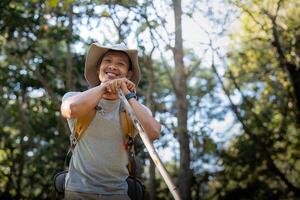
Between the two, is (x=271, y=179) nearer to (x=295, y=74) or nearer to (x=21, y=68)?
(x=295, y=74)

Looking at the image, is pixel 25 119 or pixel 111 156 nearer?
pixel 111 156

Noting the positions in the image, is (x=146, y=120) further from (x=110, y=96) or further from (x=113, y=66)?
(x=113, y=66)

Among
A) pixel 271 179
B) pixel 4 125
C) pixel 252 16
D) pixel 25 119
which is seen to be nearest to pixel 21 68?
pixel 25 119

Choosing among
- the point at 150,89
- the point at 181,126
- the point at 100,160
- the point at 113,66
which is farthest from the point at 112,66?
the point at 150,89

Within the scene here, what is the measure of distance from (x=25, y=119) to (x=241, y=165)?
5.84 m

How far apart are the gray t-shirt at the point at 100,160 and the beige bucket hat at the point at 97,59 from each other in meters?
0.45

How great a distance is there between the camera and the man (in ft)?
8.68

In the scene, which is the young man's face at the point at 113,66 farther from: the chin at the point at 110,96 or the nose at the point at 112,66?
the chin at the point at 110,96

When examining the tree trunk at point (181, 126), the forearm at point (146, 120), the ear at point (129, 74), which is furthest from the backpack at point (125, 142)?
the tree trunk at point (181, 126)

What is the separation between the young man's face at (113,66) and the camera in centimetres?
293

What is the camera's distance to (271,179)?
12719 millimetres

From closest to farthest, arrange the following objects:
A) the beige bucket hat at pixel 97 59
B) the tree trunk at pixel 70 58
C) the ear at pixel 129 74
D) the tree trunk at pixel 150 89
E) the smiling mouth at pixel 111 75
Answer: the smiling mouth at pixel 111 75
the beige bucket hat at pixel 97 59
the ear at pixel 129 74
the tree trunk at pixel 150 89
the tree trunk at pixel 70 58

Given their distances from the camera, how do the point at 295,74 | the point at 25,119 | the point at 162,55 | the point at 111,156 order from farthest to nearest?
the point at 25,119 → the point at 295,74 → the point at 162,55 → the point at 111,156

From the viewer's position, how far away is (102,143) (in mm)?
2715
